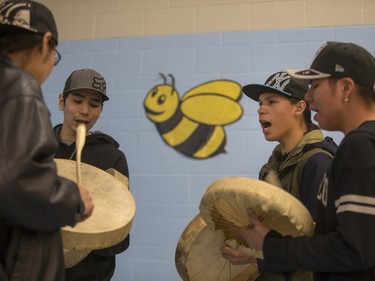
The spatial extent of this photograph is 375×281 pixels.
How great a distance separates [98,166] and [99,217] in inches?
31.1

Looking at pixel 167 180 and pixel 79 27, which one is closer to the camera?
pixel 167 180

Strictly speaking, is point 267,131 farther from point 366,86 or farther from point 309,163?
point 366,86

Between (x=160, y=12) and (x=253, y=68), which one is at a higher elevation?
(x=160, y=12)

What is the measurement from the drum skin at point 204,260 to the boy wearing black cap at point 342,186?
370 millimetres

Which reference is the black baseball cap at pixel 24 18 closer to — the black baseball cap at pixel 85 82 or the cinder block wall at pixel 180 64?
the black baseball cap at pixel 85 82

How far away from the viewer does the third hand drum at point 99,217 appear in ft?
4.78

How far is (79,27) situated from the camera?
12.1ft

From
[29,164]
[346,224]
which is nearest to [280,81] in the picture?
[346,224]

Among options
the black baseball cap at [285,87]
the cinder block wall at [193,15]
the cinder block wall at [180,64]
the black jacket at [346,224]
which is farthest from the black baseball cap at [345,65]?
the cinder block wall at [193,15]

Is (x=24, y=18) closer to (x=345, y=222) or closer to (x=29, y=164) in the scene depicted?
(x=29, y=164)

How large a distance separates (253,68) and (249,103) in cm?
24

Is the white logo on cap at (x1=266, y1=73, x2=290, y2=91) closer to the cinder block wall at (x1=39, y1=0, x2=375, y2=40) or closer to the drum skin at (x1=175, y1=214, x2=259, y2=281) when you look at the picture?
the drum skin at (x1=175, y1=214, x2=259, y2=281)

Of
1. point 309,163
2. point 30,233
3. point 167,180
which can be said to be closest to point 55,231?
point 30,233

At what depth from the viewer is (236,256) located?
189 centimetres
